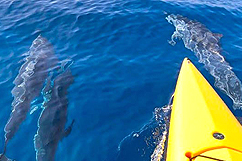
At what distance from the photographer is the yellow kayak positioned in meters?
5.88

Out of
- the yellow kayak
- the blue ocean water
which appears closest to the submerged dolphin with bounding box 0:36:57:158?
the blue ocean water

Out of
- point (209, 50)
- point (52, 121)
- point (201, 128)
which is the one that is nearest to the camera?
point (201, 128)

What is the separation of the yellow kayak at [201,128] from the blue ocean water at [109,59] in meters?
1.35

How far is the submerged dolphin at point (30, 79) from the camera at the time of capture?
8.93 metres

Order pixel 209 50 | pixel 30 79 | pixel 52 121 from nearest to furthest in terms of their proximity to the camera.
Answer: pixel 52 121 < pixel 30 79 < pixel 209 50

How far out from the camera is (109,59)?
1153 cm

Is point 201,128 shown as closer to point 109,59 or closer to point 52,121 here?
point 52,121

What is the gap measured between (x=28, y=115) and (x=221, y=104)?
5.95 metres

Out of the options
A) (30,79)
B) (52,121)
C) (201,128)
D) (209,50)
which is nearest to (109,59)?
(30,79)

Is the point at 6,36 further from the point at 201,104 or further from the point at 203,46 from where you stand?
the point at 201,104

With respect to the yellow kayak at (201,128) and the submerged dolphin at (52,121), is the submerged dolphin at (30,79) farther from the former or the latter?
the yellow kayak at (201,128)

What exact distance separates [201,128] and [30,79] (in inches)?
261

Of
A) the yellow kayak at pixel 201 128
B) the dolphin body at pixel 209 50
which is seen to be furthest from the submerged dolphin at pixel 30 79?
the dolphin body at pixel 209 50

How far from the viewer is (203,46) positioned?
1218 cm
